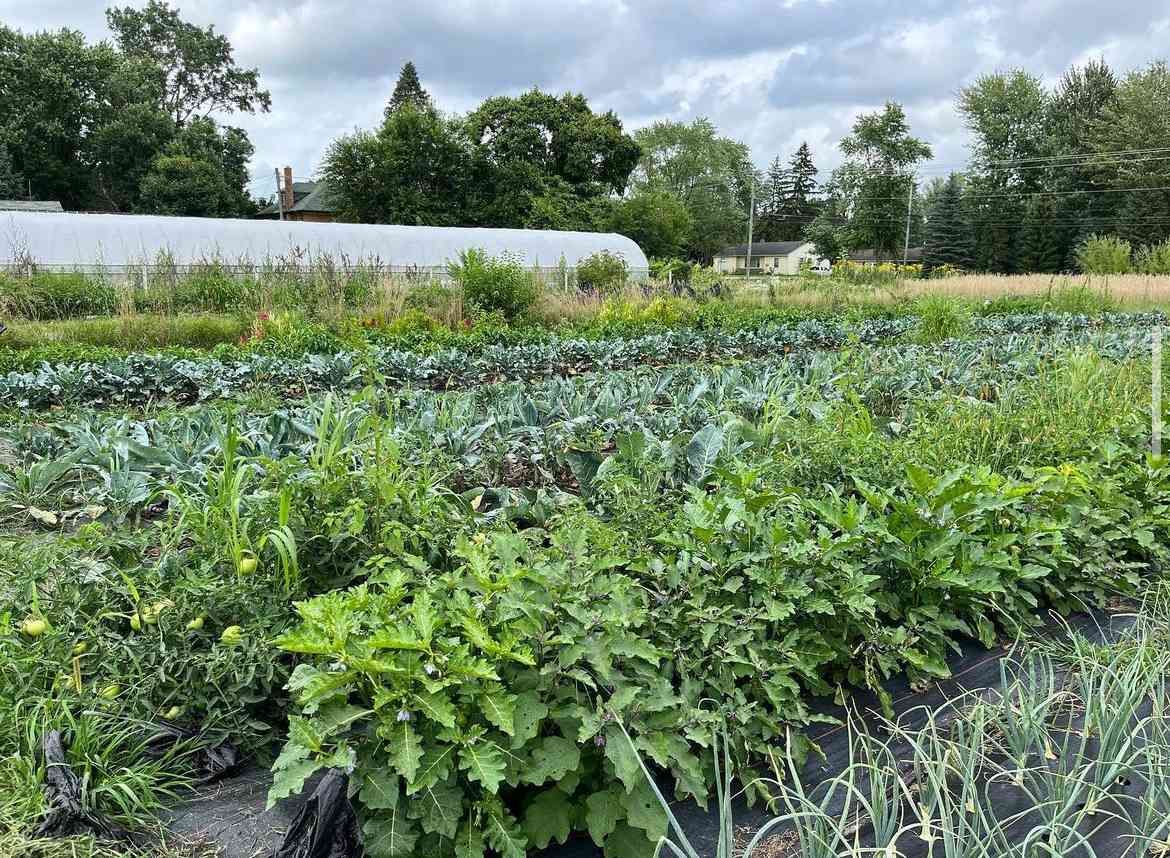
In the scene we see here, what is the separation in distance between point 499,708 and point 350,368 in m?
5.20

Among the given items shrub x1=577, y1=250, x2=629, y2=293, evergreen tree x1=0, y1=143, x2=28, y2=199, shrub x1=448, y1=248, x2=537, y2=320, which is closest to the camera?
shrub x1=448, y1=248, x2=537, y2=320

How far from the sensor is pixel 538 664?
5.43 feet

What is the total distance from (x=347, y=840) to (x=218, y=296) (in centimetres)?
1235

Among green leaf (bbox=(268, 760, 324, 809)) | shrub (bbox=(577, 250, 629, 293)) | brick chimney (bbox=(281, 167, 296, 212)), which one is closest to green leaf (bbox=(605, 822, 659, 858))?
green leaf (bbox=(268, 760, 324, 809))

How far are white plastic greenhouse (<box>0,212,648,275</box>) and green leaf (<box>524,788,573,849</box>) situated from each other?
13.0 metres

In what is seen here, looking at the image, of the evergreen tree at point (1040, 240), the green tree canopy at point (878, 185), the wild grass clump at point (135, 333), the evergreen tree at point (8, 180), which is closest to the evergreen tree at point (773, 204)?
the green tree canopy at point (878, 185)

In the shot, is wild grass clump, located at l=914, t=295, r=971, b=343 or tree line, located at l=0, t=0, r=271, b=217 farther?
tree line, located at l=0, t=0, r=271, b=217

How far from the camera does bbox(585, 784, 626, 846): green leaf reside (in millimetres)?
1502

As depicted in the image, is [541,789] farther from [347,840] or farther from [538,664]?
[347,840]

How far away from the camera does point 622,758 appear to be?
4.84ft

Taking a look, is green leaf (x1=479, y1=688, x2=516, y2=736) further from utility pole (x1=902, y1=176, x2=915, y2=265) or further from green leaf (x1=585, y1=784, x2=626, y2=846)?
utility pole (x1=902, y1=176, x2=915, y2=265)

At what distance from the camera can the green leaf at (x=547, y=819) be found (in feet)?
5.03

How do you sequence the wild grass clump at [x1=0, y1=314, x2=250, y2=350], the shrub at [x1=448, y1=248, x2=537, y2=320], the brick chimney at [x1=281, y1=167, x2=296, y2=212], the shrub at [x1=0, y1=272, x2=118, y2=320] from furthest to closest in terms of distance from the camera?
1. the brick chimney at [x1=281, y1=167, x2=296, y2=212]
2. the shrub at [x1=448, y1=248, x2=537, y2=320]
3. the shrub at [x1=0, y1=272, x2=118, y2=320]
4. the wild grass clump at [x1=0, y1=314, x2=250, y2=350]

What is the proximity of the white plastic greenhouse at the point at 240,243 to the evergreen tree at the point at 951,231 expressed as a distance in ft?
101
